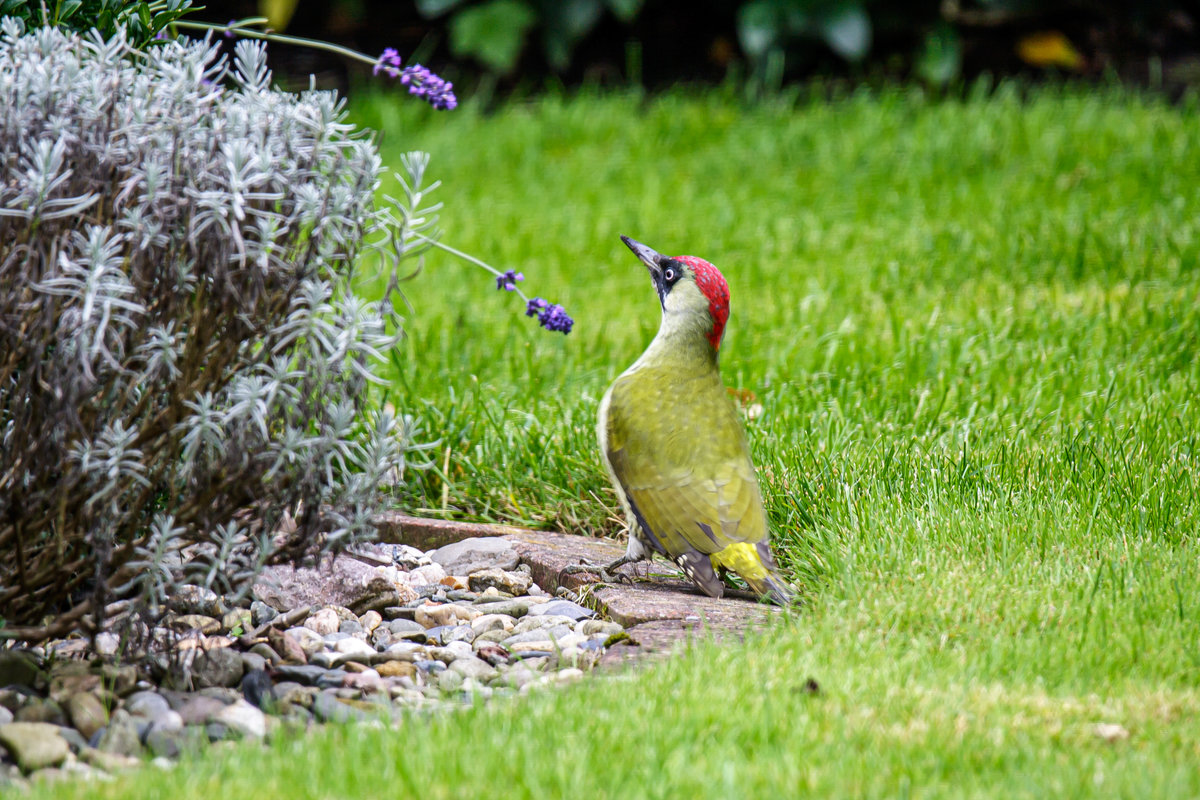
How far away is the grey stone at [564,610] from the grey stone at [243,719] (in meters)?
0.88

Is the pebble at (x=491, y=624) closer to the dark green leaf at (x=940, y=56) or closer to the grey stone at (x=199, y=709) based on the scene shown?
the grey stone at (x=199, y=709)

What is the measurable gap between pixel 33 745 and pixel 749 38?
26.2 ft

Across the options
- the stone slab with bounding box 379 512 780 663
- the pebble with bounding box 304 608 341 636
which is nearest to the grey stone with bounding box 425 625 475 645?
the pebble with bounding box 304 608 341 636

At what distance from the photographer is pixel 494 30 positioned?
9852mm

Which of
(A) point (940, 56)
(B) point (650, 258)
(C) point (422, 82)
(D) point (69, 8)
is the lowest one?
(B) point (650, 258)

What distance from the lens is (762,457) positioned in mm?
4023

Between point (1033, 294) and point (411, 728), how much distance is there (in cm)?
425

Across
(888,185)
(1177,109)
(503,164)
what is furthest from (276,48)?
(1177,109)

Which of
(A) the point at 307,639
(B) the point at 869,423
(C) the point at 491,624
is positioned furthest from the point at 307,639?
(B) the point at 869,423

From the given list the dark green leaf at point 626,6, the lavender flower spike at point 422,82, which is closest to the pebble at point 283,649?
the lavender flower spike at point 422,82

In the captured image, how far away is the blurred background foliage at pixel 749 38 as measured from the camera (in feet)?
31.8

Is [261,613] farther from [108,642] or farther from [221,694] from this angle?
[221,694]

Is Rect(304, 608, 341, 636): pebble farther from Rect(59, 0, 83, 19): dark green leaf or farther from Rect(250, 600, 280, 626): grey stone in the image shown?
Rect(59, 0, 83, 19): dark green leaf

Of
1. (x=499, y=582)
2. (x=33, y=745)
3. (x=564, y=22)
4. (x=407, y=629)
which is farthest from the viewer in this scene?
(x=564, y=22)
